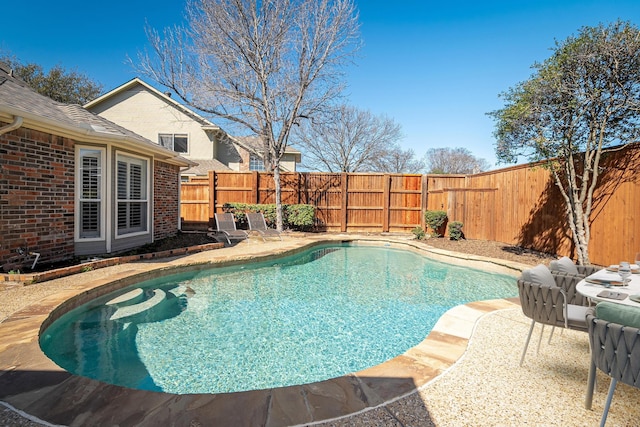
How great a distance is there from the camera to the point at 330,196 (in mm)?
13164

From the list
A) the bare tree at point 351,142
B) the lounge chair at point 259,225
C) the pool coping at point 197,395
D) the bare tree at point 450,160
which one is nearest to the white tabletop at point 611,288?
the pool coping at point 197,395

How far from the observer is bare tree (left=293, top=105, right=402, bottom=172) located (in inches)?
957

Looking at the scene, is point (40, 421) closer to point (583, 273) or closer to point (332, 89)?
point (583, 273)

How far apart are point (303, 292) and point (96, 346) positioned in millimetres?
3094

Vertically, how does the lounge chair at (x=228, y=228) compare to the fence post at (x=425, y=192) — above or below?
below

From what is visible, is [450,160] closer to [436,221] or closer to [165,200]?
[436,221]

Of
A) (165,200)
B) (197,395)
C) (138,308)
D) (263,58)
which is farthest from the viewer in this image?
(263,58)

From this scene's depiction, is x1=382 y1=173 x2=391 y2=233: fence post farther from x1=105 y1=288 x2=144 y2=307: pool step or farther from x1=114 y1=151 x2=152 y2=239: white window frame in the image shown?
x1=105 y1=288 x2=144 y2=307: pool step

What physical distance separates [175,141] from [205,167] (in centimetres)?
278

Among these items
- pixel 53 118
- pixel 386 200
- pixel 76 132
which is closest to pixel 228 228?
pixel 76 132

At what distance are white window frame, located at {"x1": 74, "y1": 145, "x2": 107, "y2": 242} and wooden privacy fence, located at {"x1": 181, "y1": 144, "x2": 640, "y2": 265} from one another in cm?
613

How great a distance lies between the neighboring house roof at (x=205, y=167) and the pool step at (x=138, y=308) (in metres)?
11.2

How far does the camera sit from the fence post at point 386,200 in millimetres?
12828

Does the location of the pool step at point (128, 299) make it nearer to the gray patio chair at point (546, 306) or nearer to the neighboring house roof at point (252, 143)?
the gray patio chair at point (546, 306)
